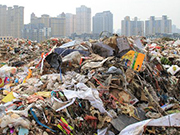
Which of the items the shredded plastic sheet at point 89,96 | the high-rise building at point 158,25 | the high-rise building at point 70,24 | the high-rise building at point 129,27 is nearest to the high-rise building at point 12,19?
the high-rise building at point 70,24

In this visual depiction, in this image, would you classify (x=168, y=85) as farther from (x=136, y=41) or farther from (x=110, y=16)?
(x=110, y=16)

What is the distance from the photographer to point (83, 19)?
31125 millimetres

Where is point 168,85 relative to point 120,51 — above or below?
below

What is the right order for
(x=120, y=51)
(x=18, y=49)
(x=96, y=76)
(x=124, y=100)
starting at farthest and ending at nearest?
1. (x=18, y=49)
2. (x=120, y=51)
3. (x=96, y=76)
4. (x=124, y=100)

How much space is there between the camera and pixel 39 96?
3205 millimetres

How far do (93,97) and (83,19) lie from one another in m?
29.3

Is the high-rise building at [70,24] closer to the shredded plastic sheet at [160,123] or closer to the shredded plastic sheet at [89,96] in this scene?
the shredded plastic sheet at [89,96]

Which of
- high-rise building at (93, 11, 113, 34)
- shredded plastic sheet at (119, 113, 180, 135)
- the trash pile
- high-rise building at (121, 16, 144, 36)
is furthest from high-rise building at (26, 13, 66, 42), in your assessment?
shredded plastic sheet at (119, 113, 180, 135)

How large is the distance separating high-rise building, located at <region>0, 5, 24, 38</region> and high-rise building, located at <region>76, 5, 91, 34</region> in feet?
29.7

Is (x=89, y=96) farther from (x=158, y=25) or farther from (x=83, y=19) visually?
(x=83, y=19)

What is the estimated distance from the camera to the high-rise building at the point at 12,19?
2820 cm

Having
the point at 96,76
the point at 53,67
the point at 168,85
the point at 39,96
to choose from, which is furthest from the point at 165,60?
the point at 39,96

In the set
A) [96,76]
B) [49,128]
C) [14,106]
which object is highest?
[96,76]

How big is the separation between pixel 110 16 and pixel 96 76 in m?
26.6
